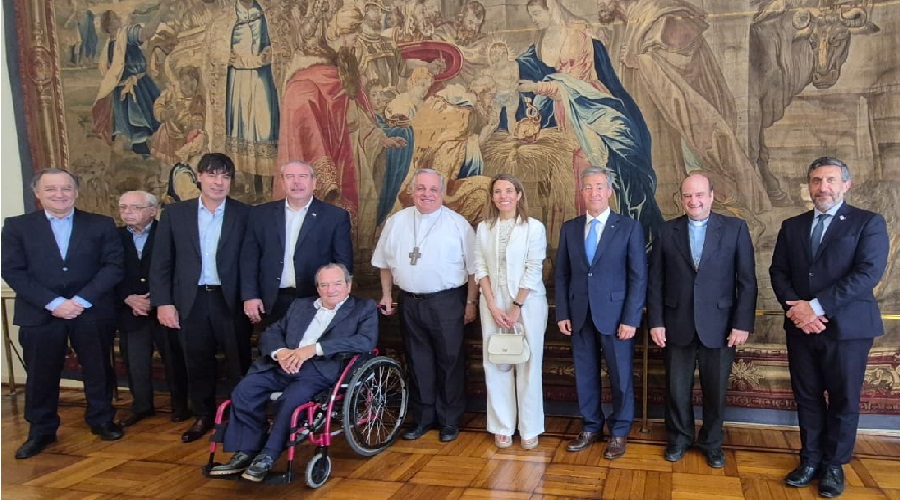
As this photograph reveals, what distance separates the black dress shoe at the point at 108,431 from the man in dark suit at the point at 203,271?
0.47 meters

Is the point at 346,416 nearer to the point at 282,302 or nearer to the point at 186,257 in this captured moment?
the point at 282,302

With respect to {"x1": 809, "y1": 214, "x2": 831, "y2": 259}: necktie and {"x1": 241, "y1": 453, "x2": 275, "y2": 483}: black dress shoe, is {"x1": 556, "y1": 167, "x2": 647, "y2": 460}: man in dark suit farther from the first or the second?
{"x1": 241, "y1": 453, "x2": 275, "y2": 483}: black dress shoe

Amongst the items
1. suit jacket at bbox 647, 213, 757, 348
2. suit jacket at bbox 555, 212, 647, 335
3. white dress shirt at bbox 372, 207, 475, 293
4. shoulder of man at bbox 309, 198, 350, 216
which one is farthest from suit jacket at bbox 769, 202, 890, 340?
shoulder of man at bbox 309, 198, 350, 216

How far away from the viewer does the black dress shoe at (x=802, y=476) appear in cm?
347

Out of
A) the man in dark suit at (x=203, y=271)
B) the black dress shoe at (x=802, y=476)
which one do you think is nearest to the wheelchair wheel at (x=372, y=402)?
the man in dark suit at (x=203, y=271)

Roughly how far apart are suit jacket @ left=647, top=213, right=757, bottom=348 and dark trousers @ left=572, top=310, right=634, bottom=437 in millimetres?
365

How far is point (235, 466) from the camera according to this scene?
11.4 ft

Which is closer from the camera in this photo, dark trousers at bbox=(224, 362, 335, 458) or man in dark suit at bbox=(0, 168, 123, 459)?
dark trousers at bbox=(224, 362, 335, 458)

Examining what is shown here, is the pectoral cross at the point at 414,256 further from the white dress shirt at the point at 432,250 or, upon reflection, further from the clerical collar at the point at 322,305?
the clerical collar at the point at 322,305

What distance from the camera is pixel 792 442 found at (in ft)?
13.5

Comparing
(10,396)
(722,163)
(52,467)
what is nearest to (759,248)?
(722,163)

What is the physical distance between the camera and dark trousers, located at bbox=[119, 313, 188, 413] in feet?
16.1

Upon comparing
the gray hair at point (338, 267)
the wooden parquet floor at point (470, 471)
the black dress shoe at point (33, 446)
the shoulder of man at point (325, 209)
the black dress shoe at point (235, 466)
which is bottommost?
the wooden parquet floor at point (470, 471)

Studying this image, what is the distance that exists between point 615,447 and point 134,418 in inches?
134
